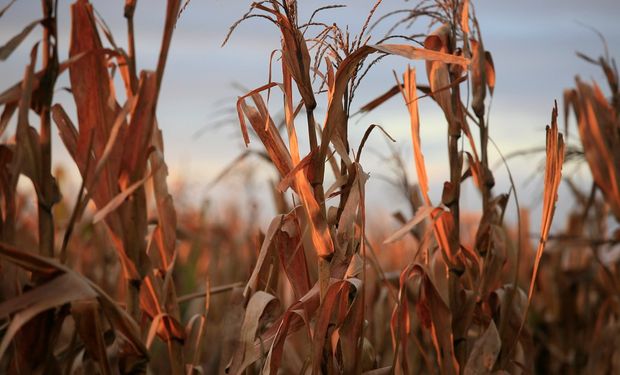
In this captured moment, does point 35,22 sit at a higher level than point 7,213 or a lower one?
higher

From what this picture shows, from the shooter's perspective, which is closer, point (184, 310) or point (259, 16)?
point (259, 16)

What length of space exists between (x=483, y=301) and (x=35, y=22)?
0.76 metres

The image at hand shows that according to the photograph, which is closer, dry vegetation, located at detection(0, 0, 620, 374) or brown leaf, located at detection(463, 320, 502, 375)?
dry vegetation, located at detection(0, 0, 620, 374)

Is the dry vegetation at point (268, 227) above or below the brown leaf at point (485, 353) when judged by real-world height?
above

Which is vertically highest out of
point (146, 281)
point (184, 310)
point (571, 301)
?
point (146, 281)

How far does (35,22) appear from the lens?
89 cm

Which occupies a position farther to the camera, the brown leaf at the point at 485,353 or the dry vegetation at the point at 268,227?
the brown leaf at the point at 485,353

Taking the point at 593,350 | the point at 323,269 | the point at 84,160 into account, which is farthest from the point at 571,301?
the point at 84,160

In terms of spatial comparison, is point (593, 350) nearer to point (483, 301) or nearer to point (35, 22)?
point (483, 301)

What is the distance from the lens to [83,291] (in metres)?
0.86

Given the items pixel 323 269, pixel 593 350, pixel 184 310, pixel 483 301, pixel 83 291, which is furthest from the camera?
pixel 184 310

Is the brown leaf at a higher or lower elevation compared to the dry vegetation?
lower

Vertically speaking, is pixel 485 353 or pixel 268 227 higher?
pixel 268 227

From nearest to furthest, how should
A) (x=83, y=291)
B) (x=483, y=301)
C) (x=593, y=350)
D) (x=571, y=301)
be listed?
(x=83, y=291), (x=483, y=301), (x=593, y=350), (x=571, y=301)
